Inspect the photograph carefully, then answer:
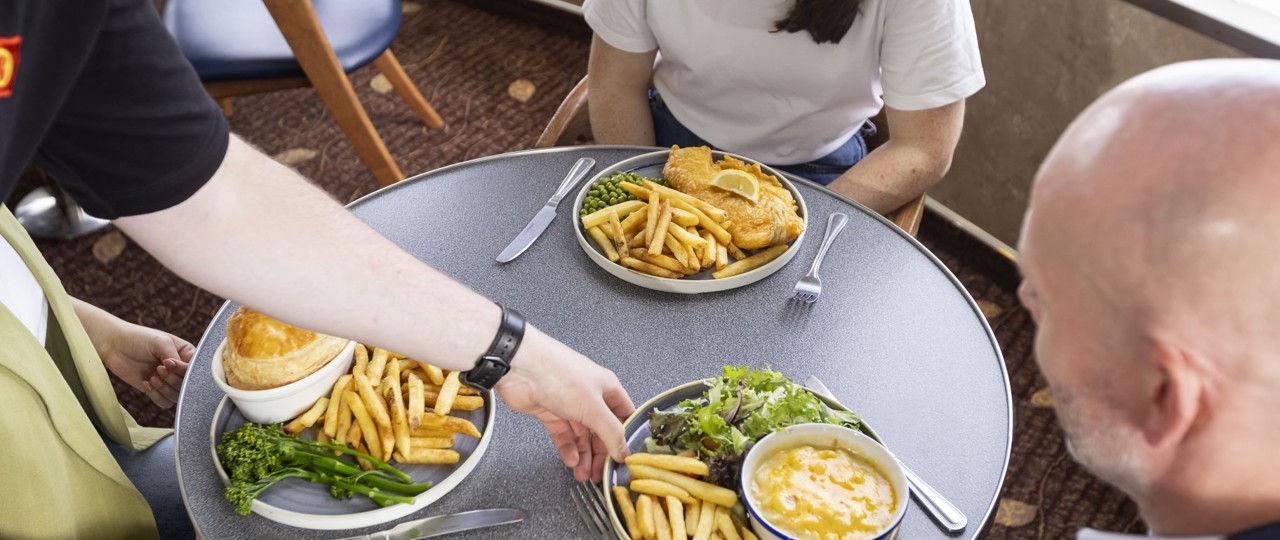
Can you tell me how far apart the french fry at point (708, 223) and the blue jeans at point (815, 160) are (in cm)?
68

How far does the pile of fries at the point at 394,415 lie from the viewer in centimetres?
138

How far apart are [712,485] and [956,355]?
0.54 m

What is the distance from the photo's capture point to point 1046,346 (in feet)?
3.26

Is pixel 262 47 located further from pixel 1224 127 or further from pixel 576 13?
pixel 1224 127

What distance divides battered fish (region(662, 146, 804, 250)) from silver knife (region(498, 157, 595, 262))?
18cm

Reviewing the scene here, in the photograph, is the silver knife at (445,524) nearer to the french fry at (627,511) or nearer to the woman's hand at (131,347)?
the french fry at (627,511)

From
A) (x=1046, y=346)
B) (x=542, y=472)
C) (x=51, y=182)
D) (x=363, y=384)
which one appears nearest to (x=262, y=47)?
(x=51, y=182)

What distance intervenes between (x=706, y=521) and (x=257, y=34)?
2.48 meters

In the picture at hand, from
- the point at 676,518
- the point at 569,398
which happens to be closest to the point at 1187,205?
the point at 676,518

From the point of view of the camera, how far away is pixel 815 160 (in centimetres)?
239

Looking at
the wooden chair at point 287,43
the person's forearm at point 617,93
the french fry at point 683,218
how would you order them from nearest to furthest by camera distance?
1. the french fry at point 683,218
2. the person's forearm at point 617,93
3. the wooden chair at point 287,43

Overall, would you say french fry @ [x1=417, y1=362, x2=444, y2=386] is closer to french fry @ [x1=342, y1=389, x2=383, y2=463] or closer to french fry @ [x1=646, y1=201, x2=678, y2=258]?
french fry @ [x1=342, y1=389, x2=383, y2=463]

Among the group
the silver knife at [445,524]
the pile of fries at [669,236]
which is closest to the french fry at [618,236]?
the pile of fries at [669,236]

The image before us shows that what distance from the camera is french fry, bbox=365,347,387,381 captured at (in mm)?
1454
